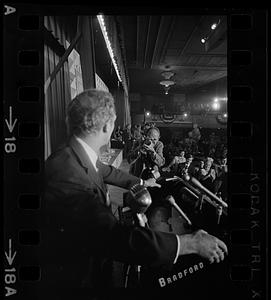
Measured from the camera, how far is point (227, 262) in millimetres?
1087

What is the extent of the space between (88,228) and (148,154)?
1.44 feet

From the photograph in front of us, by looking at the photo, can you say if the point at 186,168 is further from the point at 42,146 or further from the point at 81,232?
the point at 42,146

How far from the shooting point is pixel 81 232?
102 centimetres

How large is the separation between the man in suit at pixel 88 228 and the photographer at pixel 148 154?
17cm

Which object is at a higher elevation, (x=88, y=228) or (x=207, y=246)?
(x=88, y=228)

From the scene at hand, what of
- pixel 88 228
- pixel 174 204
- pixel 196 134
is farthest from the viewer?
pixel 196 134

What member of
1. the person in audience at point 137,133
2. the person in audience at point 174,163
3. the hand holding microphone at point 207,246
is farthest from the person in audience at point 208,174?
the person in audience at point 137,133

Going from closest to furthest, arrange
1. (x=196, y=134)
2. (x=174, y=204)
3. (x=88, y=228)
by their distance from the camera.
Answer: (x=88, y=228), (x=174, y=204), (x=196, y=134)

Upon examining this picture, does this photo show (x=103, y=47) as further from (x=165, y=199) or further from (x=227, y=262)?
(x=227, y=262)

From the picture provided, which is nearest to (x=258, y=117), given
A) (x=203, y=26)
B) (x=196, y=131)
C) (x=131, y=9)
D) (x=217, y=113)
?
(x=217, y=113)

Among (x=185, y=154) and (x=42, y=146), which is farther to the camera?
(x=185, y=154)

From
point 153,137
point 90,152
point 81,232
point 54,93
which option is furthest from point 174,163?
point 54,93

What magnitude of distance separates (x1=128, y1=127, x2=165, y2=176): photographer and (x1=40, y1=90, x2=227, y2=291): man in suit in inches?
6.6

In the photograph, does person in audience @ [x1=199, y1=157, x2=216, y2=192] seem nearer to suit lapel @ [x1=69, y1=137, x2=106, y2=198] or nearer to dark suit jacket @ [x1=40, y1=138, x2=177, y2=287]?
dark suit jacket @ [x1=40, y1=138, x2=177, y2=287]
